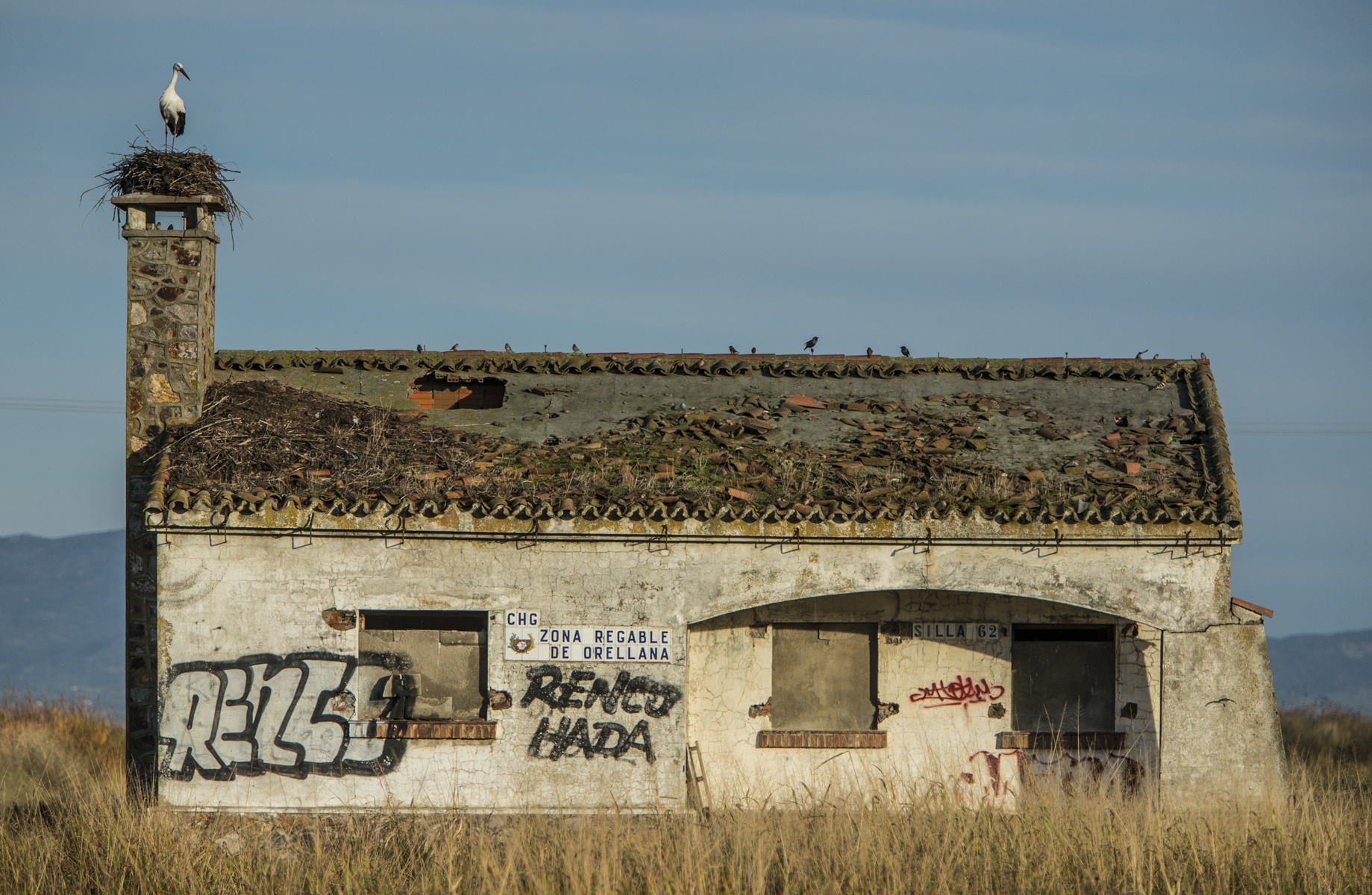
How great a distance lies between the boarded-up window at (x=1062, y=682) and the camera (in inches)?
545

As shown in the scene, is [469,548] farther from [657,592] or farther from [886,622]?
[886,622]

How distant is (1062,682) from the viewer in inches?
547

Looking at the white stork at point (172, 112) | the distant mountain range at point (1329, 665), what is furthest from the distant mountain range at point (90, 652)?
the white stork at point (172, 112)

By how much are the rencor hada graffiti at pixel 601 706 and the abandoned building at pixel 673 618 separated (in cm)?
3

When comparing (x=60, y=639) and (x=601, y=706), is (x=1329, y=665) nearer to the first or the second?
(x=60, y=639)

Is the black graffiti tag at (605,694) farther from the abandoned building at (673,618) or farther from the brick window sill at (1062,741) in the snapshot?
the brick window sill at (1062,741)

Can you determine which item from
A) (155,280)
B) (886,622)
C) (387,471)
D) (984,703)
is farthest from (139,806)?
(984,703)

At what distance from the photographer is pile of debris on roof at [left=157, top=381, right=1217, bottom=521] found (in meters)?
12.7

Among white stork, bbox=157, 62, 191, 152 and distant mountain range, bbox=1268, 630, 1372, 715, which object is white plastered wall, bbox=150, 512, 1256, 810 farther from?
distant mountain range, bbox=1268, 630, 1372, 715

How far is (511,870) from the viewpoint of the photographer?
380 inches

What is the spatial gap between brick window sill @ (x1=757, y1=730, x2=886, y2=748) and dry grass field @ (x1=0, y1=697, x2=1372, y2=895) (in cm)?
138

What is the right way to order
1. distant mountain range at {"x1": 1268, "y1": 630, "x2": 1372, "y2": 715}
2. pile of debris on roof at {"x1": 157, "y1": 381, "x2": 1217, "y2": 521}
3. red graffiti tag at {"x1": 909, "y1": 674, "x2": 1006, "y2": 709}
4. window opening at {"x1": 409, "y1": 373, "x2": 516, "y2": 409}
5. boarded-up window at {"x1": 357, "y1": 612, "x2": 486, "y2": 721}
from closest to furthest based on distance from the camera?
pile of debris on roof at {"x1": 157, "y1": 381, "x2": 1217, "y2": 521} < boarded-up window at {"x1": 357, "y1": 612, "x2": 486, "y2": 721} < red graffiti tag at {"x1": 909, "y1": 674, "x2": 1006, "y2": 709} < window opening at {"x1": 409, "y1": 373, "x2": 516, "y2": 409} < distant mountain range at {"x1": 1268, "y1": 630, "x2": 1372, "y2": 715}

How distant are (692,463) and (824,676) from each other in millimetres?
2633

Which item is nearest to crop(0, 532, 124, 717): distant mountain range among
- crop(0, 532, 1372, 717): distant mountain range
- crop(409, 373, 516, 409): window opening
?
crop(0, 532, 1372, 717): distant mountain range
